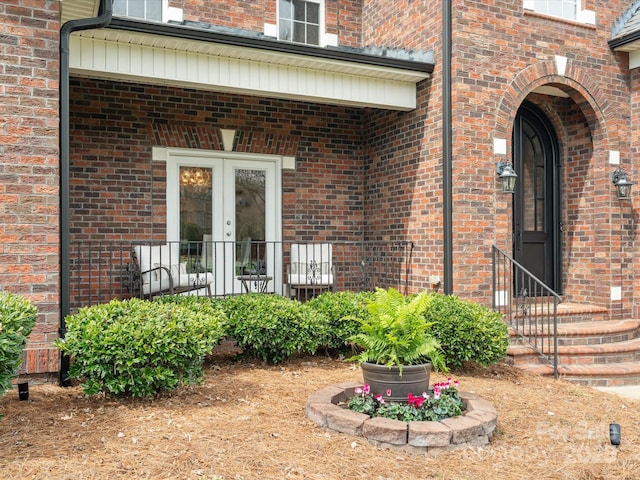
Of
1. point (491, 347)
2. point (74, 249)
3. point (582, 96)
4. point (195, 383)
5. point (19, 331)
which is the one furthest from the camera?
point (582, 96)

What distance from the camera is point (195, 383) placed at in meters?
4.55

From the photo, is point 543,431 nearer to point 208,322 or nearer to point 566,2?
point 208,322

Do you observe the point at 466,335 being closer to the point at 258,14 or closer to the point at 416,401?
the point at 416,401

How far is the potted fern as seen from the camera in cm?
385

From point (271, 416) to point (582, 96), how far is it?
231 inches

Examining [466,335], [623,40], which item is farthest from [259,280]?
[623,40]

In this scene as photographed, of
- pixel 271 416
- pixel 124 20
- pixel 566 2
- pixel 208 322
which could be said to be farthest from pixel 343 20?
pixel 271 416

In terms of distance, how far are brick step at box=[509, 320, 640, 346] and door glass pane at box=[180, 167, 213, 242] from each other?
4.04 m

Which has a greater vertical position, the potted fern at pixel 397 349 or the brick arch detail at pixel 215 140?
the brick arch detail at pixel 215 140

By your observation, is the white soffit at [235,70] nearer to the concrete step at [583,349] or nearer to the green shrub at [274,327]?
the green shrub at [274,327]

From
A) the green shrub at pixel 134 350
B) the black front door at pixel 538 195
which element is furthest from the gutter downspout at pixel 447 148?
the green shrub at pixel 134 350

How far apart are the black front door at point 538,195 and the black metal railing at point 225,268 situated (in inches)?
75.2

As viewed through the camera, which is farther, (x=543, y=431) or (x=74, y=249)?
(x=74, y=249)

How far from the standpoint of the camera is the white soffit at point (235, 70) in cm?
580
